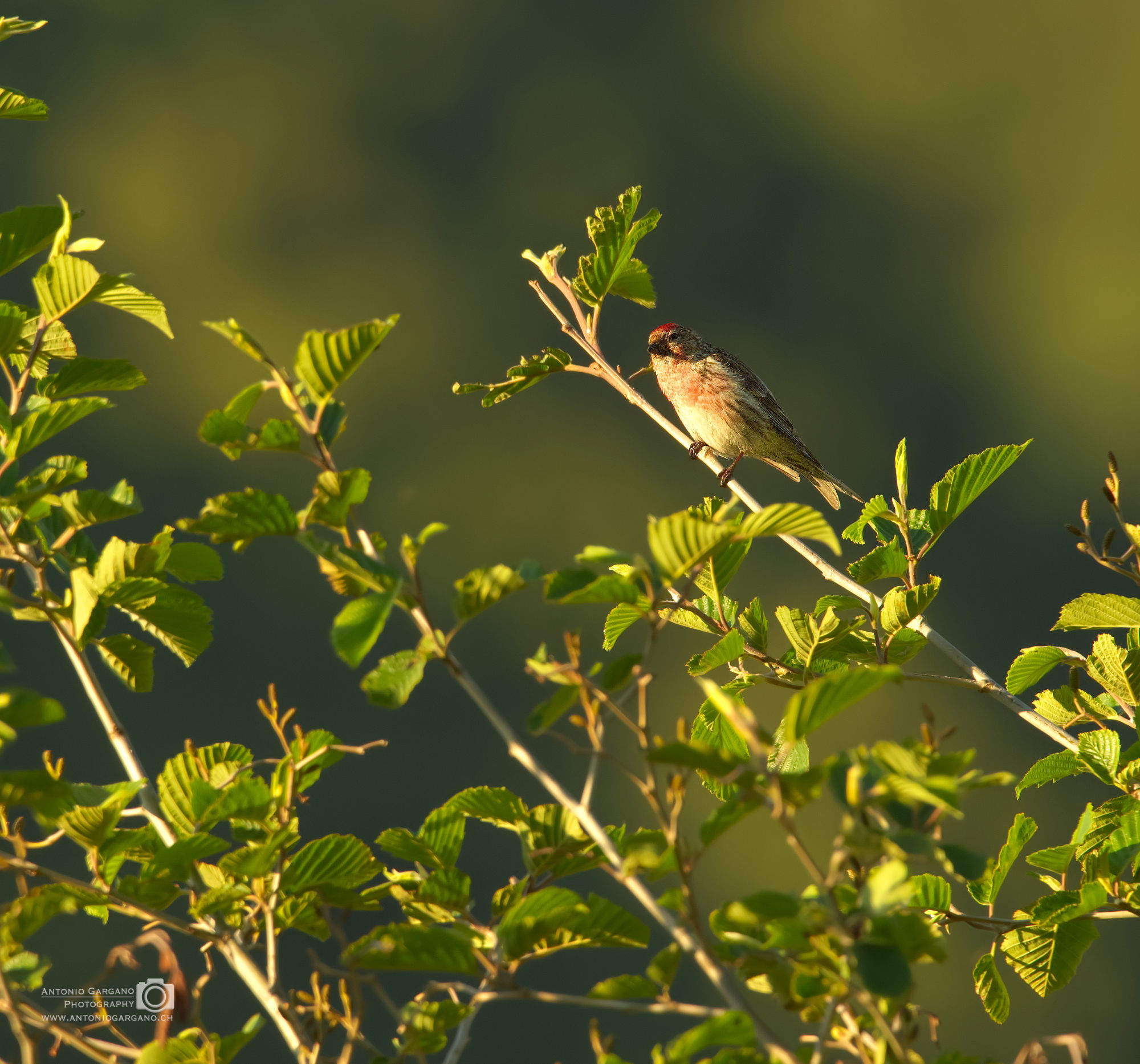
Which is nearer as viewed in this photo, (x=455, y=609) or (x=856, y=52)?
(x=455, y=609)

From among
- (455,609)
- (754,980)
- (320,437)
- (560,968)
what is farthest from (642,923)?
(560,968)

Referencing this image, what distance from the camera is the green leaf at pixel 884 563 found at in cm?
249

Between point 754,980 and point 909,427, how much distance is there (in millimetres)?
45853

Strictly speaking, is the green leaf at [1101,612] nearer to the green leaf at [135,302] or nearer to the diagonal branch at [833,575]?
the diagonal branch at [833,575]

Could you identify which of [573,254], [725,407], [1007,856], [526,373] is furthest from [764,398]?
[573,254]

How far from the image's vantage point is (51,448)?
31.6 metres

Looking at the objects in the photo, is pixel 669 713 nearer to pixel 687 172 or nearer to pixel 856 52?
pixel 687 172

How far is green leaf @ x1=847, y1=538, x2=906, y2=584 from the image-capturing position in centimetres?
249

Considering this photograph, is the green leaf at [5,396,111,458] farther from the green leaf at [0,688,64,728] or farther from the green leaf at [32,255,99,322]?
the green leaf at [0,688,64,728]

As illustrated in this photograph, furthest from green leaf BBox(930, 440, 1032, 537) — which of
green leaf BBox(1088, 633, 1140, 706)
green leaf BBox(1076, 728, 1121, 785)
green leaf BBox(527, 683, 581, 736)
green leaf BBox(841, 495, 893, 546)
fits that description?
green leaf BBox(527, 683, 581, 736)

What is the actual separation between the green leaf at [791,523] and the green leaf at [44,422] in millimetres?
860

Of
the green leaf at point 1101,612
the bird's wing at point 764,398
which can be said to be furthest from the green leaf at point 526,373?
the bird's wing at point 764,398

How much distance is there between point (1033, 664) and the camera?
2.44 m

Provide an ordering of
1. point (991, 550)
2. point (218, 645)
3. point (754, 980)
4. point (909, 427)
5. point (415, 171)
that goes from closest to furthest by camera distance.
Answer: point (754, 980) < point (218, 645) < point (991, 550) < point (909, 427) < point (415, 171)
